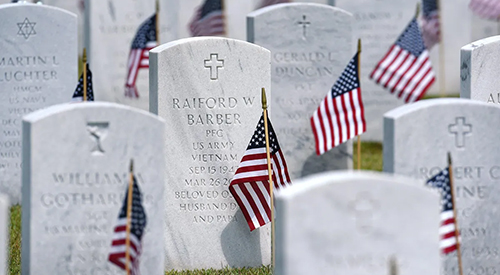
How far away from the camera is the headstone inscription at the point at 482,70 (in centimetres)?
771

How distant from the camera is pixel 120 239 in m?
5.88

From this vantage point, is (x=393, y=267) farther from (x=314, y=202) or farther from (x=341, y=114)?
(x=341, y=114)

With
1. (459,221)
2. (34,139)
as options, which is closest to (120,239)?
(34,139)

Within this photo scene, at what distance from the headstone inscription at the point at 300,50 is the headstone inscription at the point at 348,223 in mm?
4501

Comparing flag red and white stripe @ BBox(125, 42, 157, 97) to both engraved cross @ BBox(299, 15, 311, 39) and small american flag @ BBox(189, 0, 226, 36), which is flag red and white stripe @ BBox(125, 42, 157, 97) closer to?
engraved cross @ BBox(299, 15, 311, 39)

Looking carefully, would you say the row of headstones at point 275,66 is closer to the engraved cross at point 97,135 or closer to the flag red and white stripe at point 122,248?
the engraved cross at point 97,135

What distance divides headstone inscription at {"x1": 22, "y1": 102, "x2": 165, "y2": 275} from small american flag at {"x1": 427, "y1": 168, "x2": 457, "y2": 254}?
1729 millimetres

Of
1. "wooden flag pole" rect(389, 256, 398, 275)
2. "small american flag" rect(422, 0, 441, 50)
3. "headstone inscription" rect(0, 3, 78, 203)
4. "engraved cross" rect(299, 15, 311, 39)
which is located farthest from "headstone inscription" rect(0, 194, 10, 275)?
"small american flag" rect(422, 0, 441, 50)

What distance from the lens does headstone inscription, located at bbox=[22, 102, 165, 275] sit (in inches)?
237

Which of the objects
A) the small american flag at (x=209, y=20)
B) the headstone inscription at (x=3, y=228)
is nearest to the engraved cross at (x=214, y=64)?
the headstone inscription at (x=3, y=228)

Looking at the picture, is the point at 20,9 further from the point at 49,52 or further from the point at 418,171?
the point at 418,171

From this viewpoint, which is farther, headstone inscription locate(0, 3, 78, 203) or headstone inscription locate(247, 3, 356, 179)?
headstone inscription locate(247, 3, 356, 179)

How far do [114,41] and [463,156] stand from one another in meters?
Answer: 8.77

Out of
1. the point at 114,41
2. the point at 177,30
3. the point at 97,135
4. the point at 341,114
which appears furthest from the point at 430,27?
the point at 97,135
